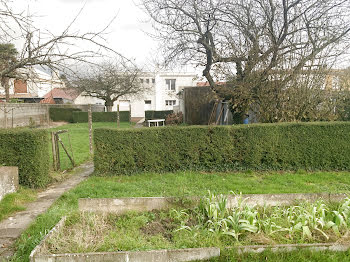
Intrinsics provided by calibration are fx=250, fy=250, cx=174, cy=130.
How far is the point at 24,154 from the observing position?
5.97m

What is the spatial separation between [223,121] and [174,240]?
12270mm

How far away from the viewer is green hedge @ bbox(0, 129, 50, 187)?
593 centimetres

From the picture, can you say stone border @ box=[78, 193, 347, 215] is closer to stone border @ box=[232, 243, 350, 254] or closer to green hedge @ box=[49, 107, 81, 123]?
stone border @ box=[232, 243, 350, 254]

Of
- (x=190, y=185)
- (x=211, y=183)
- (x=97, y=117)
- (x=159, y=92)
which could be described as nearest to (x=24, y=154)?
(x=190, y=185)

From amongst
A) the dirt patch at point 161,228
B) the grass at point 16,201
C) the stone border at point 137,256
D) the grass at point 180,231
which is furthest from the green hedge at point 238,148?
the stone border at point 137,256

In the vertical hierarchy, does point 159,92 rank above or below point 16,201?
above

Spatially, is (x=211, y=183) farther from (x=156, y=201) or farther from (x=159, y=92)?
(x=159, y=92)

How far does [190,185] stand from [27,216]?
3433 mm

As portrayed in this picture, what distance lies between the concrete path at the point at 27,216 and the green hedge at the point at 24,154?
494mm

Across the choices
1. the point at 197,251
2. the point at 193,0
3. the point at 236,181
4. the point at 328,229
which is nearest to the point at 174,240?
the point at 197,251

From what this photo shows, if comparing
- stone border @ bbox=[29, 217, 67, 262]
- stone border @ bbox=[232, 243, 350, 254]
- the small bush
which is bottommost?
stone border @ bbox=[232, 243, 350, 254]

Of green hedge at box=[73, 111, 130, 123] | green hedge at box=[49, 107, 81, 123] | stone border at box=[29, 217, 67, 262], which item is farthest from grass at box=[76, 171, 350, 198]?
green hedge at box=[49, 107, 81, 123]

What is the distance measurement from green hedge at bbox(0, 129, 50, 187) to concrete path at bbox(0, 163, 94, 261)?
1.62ft

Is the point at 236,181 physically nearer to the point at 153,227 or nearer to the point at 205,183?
the point at 205,183
